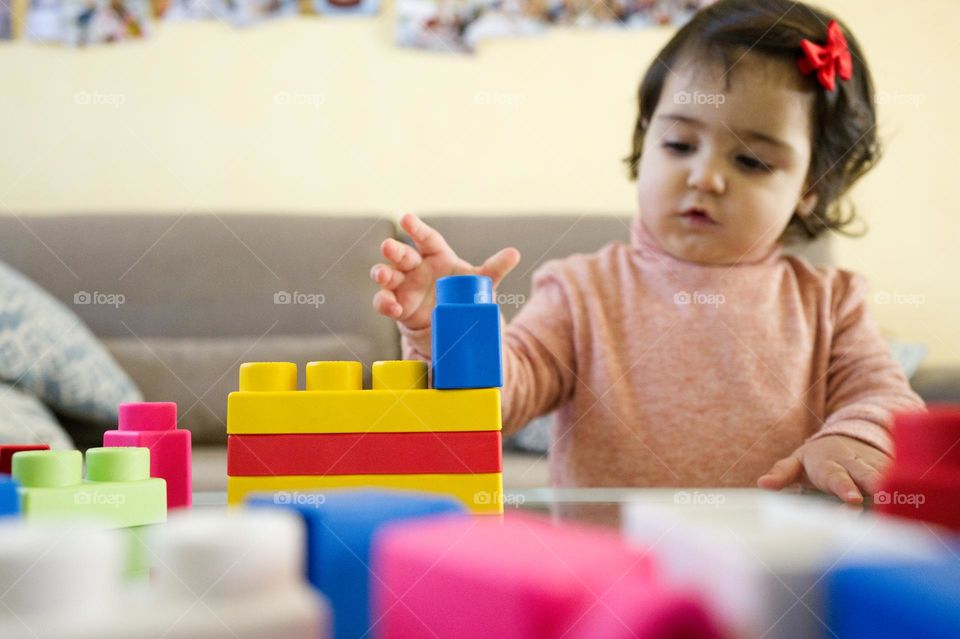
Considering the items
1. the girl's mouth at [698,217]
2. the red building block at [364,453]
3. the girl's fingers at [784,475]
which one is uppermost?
the red building block at [364,453]

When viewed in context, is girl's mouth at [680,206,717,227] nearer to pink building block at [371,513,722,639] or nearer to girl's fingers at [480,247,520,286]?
girl's fingers at [480,247,520,286]

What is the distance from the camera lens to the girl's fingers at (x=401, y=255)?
2.16 feet

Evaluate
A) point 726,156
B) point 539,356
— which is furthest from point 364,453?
point 726,156

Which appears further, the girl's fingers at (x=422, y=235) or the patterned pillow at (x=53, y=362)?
the patterned pillow at (x=53, y=362)

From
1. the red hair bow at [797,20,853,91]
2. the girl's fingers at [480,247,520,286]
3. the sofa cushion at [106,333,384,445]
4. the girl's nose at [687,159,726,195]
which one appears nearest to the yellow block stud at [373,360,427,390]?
the girl's fingers at [480,247,520,286]

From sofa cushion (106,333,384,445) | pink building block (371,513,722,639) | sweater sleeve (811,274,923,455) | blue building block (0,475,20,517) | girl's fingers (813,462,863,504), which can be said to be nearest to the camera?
pink building block (371,513,722,639)

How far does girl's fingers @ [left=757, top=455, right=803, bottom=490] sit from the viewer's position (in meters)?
0.70

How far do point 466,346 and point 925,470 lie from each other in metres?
0.24

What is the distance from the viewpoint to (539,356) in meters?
1.01

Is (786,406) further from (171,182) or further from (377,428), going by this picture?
(171,182)

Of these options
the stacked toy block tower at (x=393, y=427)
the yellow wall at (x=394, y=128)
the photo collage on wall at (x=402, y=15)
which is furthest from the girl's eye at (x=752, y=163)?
the photo collage on wall at (x=402, y=15)

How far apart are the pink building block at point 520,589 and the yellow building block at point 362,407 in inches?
6.6

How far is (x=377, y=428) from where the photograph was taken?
476mm

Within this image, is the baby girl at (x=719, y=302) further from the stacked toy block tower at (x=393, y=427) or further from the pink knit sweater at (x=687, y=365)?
the stacked toy block tower at (x=393, y=427)
